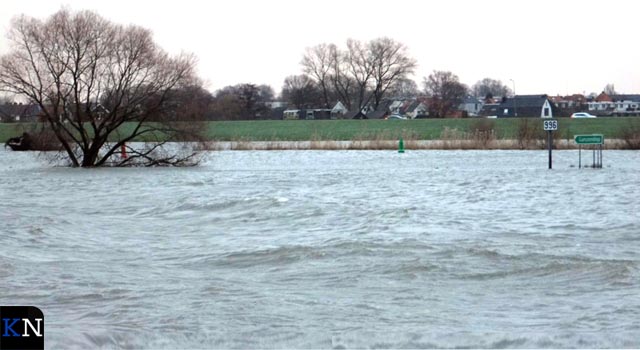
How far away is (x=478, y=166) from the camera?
4262 cm

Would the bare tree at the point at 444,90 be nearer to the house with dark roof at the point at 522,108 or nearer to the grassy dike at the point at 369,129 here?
the house with dark roof at the point at 522,108

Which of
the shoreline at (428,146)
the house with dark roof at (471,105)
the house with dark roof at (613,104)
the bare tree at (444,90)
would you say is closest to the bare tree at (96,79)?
the shoreline at (428,146)

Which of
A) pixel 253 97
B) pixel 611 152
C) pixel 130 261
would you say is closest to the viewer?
pixel 130 261

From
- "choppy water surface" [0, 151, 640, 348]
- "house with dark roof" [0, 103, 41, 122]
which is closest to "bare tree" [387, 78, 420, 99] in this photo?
"house with dark roof" [0, 103, 41, 122]

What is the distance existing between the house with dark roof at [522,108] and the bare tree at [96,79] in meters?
103

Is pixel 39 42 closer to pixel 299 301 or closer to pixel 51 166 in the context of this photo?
pixel 51 166

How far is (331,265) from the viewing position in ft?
48.2

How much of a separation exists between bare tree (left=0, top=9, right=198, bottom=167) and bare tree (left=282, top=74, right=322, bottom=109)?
89405 mm

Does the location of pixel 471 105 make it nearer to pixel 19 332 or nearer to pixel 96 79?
pixel 96 79

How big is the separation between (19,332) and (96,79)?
39.6 metres

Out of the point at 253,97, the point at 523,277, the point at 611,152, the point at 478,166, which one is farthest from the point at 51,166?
the point at 253,97

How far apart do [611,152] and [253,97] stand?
93.2 meters

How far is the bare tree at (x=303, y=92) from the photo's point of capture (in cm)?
13825

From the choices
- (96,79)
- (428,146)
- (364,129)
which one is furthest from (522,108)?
(96,79)
